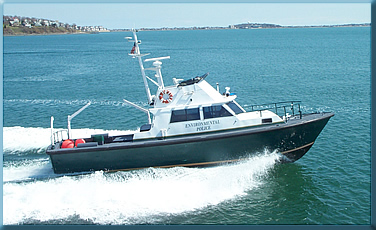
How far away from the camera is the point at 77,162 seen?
13.0 m

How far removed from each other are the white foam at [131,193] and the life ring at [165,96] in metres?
2.41

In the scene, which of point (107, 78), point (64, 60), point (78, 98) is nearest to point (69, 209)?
point (78, 98)

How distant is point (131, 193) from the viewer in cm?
1184

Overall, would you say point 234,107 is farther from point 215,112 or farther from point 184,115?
point 184,115

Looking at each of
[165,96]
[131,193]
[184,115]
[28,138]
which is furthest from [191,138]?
[28,138]

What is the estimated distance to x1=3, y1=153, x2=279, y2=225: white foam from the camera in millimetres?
10781

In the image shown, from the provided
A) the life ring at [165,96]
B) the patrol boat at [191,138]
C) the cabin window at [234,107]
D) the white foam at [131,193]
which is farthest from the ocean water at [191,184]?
the life ring at [165,96]

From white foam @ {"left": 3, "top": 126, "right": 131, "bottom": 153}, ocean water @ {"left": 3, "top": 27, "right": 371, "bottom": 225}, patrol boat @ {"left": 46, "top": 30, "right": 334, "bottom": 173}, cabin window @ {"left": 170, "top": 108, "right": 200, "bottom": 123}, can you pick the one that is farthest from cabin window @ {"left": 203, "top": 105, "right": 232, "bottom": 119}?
white foam @ {"left": 3, "top": 126, "right": 131, "bottom": 153}

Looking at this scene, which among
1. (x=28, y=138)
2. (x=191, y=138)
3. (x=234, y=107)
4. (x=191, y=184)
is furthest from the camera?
(x=28, y=138)

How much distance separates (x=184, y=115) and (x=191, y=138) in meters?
0.91

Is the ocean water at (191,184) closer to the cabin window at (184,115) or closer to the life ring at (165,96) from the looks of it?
the cabin window at (184,115)

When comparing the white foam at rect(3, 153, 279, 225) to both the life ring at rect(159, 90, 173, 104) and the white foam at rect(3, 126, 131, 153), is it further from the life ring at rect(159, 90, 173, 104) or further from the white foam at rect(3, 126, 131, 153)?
the white foam at rect(3, 126, 131, 153)

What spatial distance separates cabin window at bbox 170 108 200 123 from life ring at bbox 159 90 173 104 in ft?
1.45

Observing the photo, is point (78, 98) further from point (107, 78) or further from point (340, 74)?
point (340, 74)
